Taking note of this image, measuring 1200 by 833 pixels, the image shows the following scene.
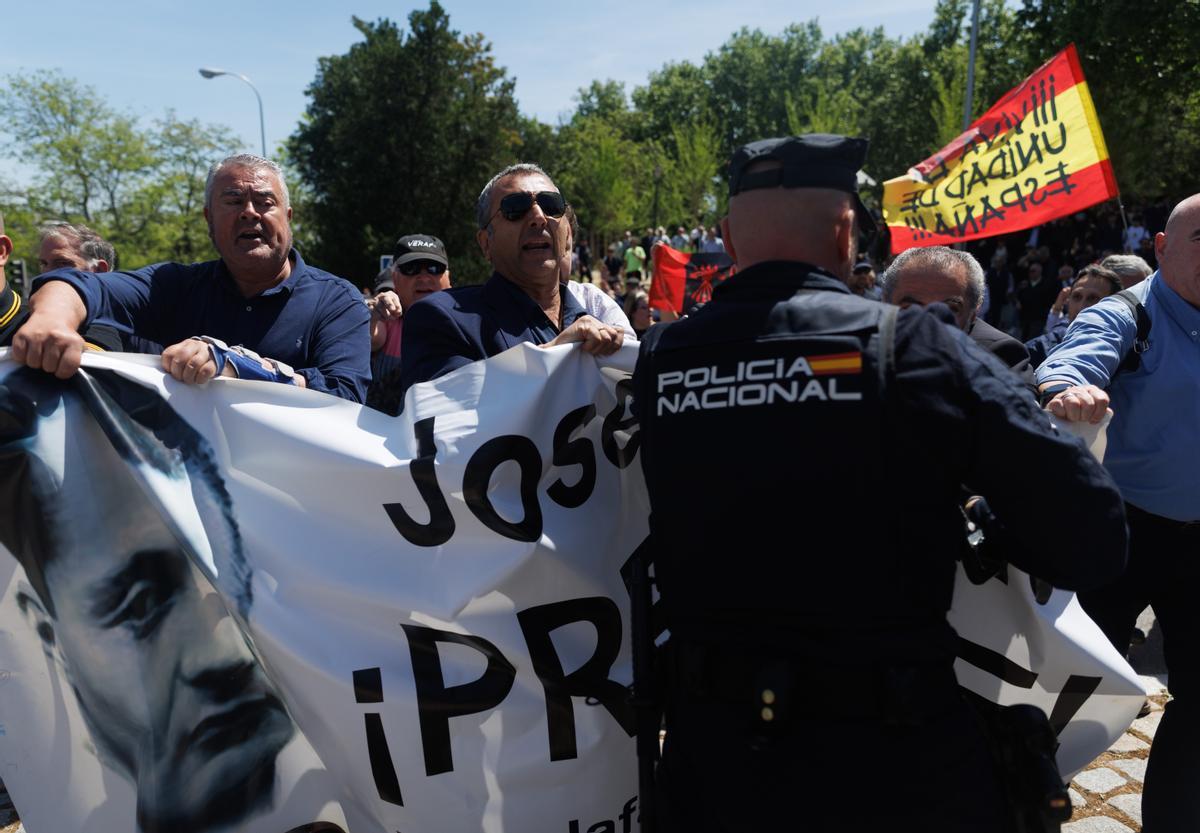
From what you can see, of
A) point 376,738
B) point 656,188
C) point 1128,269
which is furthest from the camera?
point 656,188

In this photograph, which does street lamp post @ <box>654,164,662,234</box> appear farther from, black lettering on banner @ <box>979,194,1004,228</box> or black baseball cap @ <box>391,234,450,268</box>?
black baseball cap @ <box>391,234,450,268</box>

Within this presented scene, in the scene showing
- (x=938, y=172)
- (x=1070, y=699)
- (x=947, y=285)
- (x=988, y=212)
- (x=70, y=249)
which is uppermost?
(x=70, y=249)

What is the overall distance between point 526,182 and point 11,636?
1.97 meters

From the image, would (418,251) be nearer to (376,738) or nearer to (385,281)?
(385,281)

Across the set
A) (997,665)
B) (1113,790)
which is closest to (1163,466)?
(997,665)

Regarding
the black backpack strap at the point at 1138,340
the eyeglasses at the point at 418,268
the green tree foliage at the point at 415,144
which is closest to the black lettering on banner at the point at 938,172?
the eyeglasses at the point at 418,268

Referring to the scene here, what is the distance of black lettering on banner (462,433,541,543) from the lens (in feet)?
8.77

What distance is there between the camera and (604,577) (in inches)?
110

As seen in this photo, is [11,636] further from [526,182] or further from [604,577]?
[526,182]

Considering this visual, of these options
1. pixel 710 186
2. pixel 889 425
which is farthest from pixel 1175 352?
pixel 710 186

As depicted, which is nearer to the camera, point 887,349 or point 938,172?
point 887,349

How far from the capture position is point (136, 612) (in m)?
2.57

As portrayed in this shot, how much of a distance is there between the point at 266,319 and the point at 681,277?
960 cm

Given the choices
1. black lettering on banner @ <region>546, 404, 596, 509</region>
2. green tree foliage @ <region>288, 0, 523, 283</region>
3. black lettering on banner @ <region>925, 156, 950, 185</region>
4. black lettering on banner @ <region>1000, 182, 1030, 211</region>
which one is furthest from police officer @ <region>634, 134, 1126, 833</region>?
green tree foliage @ <region>288, 0, 523, 283</region>
